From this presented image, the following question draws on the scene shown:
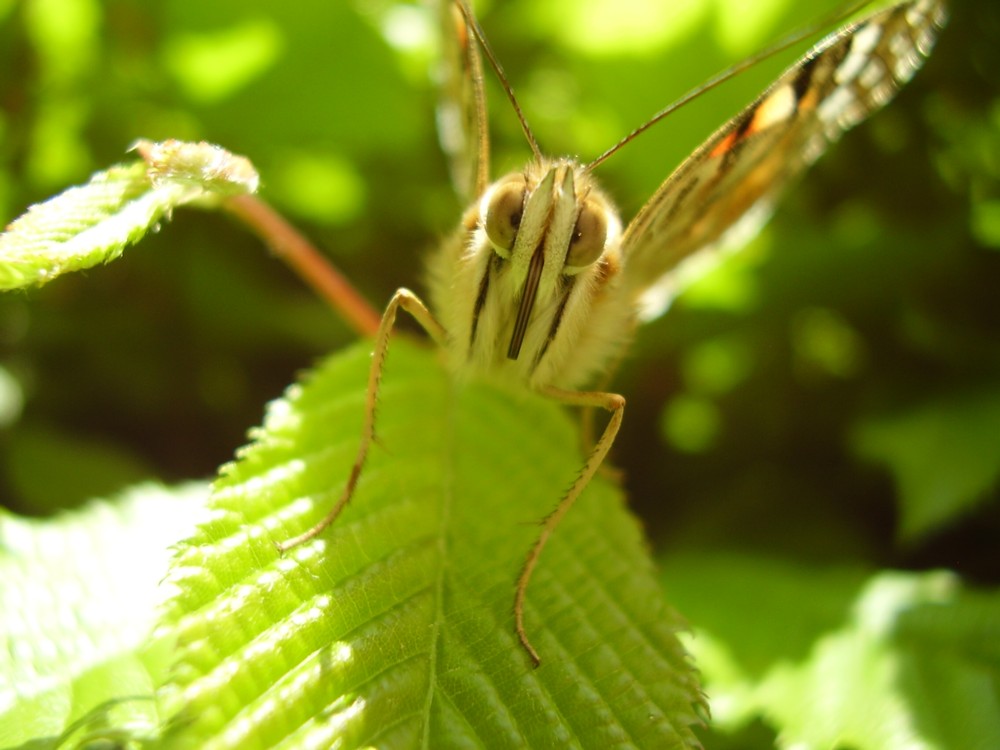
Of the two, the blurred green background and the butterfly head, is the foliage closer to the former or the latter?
the blurred green background

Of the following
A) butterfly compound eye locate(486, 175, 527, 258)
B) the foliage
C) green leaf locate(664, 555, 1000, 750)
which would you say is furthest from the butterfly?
green leaf locate(664, 555, 1000, 750)

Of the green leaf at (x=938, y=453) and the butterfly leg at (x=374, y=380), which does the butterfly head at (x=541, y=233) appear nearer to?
the butterfly leg at (x=374, y=380)

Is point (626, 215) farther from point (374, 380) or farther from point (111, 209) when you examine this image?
point (111, 209)

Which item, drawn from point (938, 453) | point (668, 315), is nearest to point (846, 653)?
point (938, 453)

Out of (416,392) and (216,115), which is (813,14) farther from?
(216,115)

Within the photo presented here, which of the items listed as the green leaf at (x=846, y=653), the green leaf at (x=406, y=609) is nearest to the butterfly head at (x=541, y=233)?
the green leaf at (x=406, y=609)
